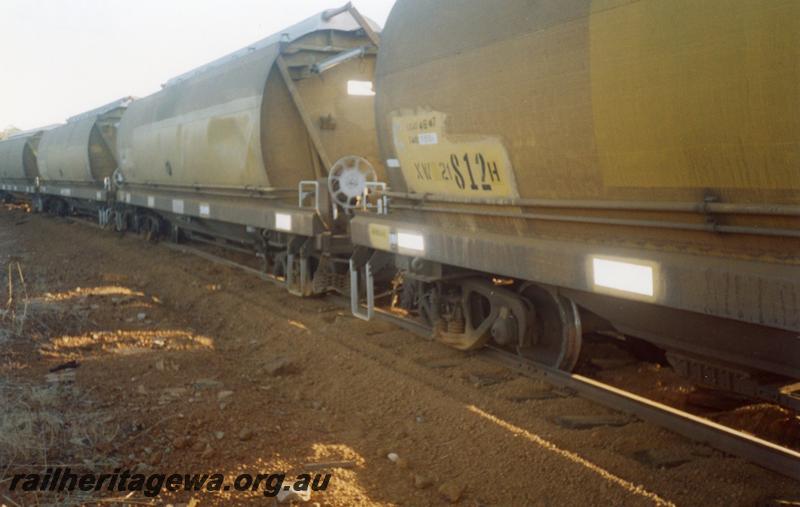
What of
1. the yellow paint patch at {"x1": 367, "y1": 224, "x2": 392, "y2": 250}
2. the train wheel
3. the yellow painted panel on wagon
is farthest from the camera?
the yellow paint patch at {"x1": 367, "y1": 224, "x2": 392, "y2": 250}

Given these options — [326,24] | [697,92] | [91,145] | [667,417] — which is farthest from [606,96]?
[91,145]

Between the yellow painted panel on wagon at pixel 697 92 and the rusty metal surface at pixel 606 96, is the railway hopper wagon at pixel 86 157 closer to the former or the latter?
the rusty metal surface at pixel 606 96

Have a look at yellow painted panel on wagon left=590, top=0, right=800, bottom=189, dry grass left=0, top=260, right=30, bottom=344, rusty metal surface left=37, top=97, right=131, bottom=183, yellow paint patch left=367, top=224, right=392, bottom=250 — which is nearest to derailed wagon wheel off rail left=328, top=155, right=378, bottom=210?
yellow paint patch left=367, top=224, right=392, bottom=250

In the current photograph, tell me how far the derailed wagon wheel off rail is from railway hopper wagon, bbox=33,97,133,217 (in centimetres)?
984

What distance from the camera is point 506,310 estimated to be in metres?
5.09

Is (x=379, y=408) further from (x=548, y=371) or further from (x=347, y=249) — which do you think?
(x=347, y=249)

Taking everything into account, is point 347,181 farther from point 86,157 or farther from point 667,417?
point 86,157

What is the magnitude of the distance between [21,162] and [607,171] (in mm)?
25935

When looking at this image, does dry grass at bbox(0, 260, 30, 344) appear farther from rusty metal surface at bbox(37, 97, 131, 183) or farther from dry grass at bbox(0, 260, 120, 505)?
rusty metal surface at bbox(37, 97, 131, 183)

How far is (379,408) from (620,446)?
1.66 m

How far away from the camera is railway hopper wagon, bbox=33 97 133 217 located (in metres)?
16.6

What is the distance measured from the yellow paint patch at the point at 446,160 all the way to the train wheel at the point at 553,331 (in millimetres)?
885

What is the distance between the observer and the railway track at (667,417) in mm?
3350

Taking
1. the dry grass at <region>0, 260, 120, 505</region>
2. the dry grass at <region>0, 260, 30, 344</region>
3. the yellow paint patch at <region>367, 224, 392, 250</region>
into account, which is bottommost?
the dry grass at <region>0, 260, 120, 505</region>
